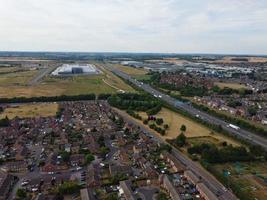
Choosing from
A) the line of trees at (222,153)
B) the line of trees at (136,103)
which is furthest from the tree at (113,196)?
the line of trees at (136,103)

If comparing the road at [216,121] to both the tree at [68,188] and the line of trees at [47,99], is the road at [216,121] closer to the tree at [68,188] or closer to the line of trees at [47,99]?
the line of trees at [47,99]

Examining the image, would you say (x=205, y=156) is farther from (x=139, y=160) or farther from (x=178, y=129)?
(x=178, y=129)

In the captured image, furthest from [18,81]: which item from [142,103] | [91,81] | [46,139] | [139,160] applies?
[139,160]

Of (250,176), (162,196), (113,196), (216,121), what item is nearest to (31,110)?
(216,121)

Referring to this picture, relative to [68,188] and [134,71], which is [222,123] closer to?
[68,188]

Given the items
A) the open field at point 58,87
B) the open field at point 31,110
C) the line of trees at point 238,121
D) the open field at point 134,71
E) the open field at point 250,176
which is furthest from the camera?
the open field at point 134,71

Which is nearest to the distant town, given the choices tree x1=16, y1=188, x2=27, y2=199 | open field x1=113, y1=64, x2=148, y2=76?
tree x1=16, y1=188, x2=27, y2=199
